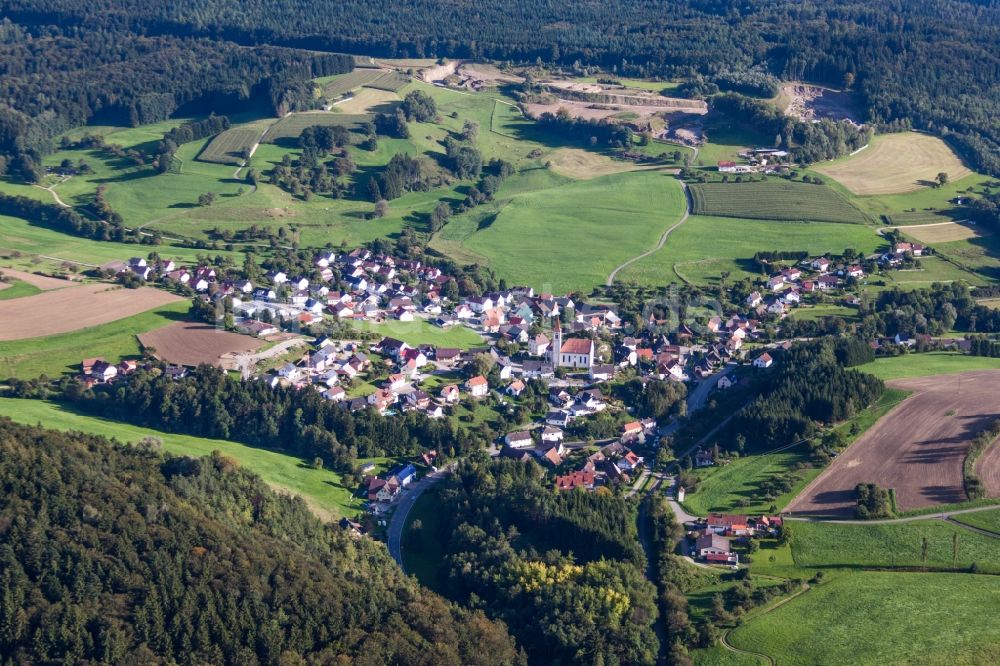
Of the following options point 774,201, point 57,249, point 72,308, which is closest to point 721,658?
point 72,308

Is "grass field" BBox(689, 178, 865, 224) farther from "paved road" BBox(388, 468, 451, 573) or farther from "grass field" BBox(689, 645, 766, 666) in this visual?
"grass field" BBox(689, 645, 766, 666)

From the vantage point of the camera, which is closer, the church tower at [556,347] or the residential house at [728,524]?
the residential house at [728,524]

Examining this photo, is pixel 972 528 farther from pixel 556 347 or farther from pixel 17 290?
pixel 17 290

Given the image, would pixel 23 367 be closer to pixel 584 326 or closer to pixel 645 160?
pixel 584 326

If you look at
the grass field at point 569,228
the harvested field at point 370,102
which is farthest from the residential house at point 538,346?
the harvested field at point 370,102

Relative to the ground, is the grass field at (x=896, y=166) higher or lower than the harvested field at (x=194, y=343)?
higher

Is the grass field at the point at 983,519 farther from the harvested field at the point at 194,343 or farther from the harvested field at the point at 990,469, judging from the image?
the harvested field at the point at 194,343

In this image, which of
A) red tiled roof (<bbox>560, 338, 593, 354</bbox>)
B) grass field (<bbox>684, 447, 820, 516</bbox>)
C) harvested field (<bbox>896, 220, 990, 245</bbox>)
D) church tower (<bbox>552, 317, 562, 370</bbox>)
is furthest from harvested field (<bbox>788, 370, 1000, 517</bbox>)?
harvested field (<bbox>896, 220, 990, 245</bbox>)

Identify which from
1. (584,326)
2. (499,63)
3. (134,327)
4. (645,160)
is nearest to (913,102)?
(645,160)
